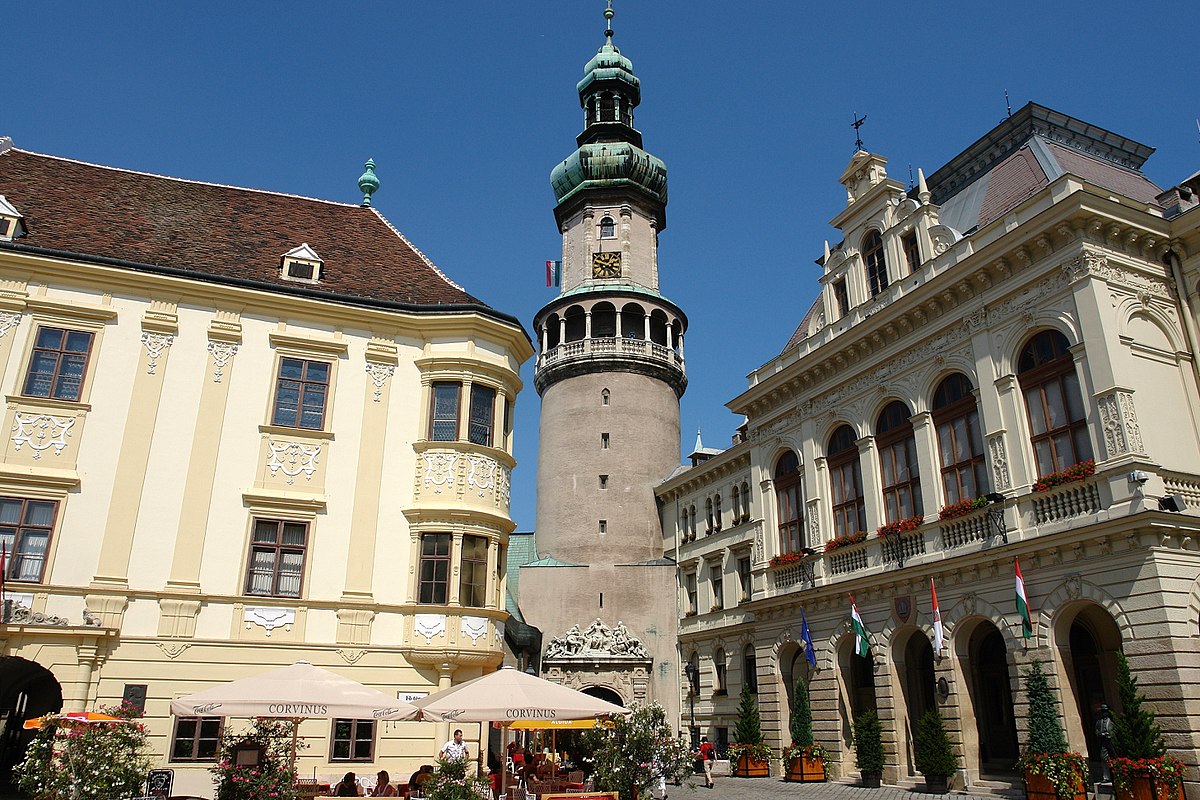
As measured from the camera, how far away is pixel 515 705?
49.3 feet

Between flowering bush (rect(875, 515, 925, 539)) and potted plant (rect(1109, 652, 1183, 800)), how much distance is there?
802cm

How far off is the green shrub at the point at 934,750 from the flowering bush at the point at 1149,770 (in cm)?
573

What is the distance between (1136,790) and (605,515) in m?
30.2

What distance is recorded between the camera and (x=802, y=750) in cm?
2797

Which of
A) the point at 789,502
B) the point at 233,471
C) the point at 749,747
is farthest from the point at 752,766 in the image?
the point at 233,471

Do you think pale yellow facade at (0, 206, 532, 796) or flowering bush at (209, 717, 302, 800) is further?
pale yellow facade at (0, 206, 532, 796)

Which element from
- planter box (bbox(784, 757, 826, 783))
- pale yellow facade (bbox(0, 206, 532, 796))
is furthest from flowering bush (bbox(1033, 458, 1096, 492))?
pale yellow facade (bbox(0, 206, 532, 796))

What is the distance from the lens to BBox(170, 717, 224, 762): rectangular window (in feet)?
63.4

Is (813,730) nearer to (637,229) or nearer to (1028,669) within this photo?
(1028,669)

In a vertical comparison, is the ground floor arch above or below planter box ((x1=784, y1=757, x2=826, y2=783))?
above

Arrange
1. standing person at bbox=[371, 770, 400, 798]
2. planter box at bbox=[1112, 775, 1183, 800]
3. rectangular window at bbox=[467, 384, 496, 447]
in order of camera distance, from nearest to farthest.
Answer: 1. standing person at bbox=[371, 770, 400, 798]
2. planter box at bbox=[1112, 775, 1183, 800]
3. rectangular window at bbox=[467, 384, 496, 447]

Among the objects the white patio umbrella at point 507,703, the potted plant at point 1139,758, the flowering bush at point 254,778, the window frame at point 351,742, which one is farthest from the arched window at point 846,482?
the flowering bush at point 254,778

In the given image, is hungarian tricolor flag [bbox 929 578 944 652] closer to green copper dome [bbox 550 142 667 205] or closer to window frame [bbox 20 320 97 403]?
window frame [bbox 20 320 97 403]

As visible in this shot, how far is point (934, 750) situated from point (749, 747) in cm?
873
